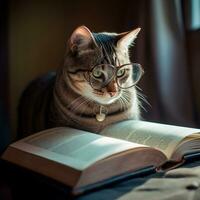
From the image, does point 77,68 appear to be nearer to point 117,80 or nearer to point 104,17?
point 117,80

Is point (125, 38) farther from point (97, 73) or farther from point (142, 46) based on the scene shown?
point (142, 46)

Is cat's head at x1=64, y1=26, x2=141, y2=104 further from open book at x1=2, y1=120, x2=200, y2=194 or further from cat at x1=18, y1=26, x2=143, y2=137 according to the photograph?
open book at x1=2, y1=120, x2=200, y2=194

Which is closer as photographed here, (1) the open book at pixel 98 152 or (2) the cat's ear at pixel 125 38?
(1) the open book at pixel 98 152

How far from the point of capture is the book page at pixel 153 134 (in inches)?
29.4

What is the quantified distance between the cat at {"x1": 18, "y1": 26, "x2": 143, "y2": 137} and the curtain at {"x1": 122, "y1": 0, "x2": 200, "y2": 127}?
17.6 inches

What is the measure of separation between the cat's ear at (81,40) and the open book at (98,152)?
0.20 meters

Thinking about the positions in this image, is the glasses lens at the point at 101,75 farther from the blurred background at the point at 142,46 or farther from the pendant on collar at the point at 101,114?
the blurred background at the point at 142,46

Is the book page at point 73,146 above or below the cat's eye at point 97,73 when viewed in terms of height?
below

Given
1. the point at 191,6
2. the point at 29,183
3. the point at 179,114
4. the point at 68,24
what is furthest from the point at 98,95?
the point at 68,24

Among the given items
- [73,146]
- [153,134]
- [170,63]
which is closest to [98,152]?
[73,146]

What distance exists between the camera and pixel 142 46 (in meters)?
1.49

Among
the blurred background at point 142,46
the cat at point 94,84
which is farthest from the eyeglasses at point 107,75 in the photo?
the blurred background at point 142,46

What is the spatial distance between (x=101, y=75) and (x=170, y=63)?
65cm

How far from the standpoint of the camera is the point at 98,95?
88cm
